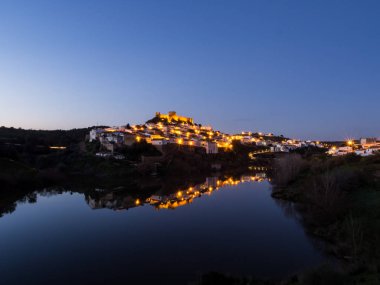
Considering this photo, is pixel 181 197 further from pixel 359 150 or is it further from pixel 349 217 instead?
pixel 359 150

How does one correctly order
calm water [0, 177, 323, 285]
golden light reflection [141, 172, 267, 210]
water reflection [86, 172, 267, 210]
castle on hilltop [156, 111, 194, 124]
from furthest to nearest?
castle on hilltop [156, 111, 194, 124] < golden light reflection [141, 172, 267, 210] < water reflection [86, 172, 267, 210] < calm water [0, 177, 323, 285]

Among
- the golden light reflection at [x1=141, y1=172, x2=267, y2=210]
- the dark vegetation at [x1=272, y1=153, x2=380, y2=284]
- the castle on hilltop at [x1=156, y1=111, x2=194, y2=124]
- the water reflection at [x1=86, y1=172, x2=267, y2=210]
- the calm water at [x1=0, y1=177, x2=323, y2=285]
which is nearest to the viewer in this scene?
the dark vegetation at [x1=272, y1=153, x2=380, y2=284]

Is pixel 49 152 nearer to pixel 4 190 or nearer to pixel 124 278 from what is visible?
pixel 4 190

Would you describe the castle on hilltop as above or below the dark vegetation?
above

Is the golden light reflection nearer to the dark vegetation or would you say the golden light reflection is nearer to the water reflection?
the water reflection

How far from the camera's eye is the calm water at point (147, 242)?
1409cm

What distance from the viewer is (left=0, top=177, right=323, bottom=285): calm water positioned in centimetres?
1409

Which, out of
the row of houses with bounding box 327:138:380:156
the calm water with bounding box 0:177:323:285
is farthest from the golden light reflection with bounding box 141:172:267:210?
the row of houses with bounding box 327:138:380:156

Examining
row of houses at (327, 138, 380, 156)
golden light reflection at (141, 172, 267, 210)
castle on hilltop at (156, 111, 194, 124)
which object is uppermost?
castle on hilltop at (156, 111, 194, 124)

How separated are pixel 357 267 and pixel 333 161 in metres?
30.1

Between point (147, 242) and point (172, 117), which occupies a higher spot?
point (172, 117)

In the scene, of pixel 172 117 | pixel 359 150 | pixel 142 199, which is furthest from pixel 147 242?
pixel 172 117

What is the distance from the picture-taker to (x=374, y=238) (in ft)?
48.5

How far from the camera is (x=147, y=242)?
18828 mm
